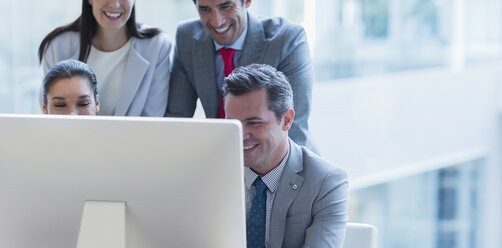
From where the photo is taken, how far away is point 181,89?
270cm

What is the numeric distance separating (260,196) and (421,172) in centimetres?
429

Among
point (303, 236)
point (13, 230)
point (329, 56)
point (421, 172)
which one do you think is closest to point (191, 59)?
point (303, 236)

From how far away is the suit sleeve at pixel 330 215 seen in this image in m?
1.82

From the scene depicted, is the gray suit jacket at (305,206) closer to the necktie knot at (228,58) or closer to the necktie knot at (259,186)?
the necktie knot at (259,186)

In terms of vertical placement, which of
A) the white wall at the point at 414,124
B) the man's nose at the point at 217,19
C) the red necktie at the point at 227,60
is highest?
the man's nose at the point at 217,19

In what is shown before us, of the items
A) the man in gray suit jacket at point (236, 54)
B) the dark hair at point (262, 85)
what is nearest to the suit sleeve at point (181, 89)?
the man in gray suit jacket at point (236, 54)

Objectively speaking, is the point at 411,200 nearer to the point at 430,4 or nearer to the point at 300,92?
the point at 430,4

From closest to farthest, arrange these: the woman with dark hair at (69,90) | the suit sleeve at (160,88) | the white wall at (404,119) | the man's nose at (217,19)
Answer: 1. the woman with dark hair at (69,90)
2. the man's nose at (217,19)
3. the suit sleeve at (160,88)
4. the white wall at (404,119)

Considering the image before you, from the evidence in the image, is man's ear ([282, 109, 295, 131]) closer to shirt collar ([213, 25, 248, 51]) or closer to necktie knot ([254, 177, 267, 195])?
necktie knot ([254, 177, 267, 195])

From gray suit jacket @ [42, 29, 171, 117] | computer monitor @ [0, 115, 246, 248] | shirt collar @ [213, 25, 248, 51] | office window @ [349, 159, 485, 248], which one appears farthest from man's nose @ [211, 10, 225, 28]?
office window @ [349, 159, 485, 248]

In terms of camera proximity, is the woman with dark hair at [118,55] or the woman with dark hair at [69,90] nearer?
the woman with dark hair at [69,90]

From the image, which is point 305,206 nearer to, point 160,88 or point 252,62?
point 252,62

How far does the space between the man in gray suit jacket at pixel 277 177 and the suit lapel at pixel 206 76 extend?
625 millimetres

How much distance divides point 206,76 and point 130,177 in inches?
48.1
